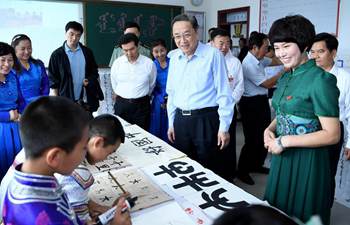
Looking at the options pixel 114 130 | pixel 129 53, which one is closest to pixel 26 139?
pixel 114 130

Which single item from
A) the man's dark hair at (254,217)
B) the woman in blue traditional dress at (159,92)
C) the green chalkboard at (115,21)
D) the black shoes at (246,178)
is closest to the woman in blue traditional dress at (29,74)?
the woman in blue traditional dress at (159,92)

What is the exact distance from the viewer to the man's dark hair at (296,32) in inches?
46.3

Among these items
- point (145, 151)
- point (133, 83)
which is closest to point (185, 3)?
point (133, 83)

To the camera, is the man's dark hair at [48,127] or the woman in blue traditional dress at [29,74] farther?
the woman in blue traditional dress at [29,74]

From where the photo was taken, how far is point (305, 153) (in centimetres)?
124

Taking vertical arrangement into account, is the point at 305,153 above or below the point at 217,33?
below

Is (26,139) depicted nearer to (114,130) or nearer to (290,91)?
(114,130)

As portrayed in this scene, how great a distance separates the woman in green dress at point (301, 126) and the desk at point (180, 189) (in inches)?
6.4

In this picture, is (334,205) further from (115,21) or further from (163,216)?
(115,21)

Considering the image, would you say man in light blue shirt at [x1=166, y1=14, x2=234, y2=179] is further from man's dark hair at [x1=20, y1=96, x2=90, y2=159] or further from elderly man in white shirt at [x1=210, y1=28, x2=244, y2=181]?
man's dark hair at [x1=20, y1=96, x2=90, y2=159]

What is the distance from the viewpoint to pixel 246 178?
120 inches

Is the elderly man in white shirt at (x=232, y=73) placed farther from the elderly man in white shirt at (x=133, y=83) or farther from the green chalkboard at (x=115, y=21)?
the green chalkboard at (x=115, y=21)

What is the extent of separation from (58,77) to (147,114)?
896 mm

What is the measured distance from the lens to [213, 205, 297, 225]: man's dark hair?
0.46 m
